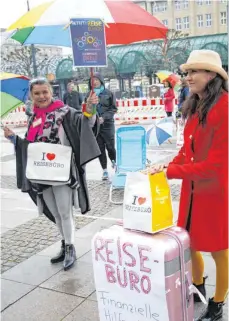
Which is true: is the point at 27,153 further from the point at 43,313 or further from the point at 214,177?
the point at 214,177

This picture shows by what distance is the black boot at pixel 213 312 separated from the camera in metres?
2.90

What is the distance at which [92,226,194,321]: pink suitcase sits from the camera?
7.86ft

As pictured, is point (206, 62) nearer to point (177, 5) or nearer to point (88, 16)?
point (88, 16)

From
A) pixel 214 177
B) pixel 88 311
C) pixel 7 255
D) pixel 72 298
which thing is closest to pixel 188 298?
pixel 214 177

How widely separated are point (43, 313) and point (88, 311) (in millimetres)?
348

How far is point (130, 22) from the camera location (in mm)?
3961

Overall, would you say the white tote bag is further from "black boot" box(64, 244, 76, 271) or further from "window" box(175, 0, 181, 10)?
"window" box(175, 0, 181, 10)

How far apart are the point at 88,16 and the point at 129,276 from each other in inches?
83.4

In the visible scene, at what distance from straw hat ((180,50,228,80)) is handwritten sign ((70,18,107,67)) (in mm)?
1051

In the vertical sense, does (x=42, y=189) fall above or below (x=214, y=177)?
below

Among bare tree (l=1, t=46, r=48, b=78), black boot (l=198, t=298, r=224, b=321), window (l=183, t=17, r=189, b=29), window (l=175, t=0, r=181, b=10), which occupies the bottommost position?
black boot (l=198, t=298, r=224, b=321)

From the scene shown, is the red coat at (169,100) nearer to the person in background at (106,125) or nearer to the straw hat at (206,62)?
the person in background at (106,125)

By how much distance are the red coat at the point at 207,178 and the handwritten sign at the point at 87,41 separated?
116 centimetres

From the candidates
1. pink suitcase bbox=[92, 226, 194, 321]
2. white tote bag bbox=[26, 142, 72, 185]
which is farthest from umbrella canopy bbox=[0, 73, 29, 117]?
pink suitcase bbox=[92, 226, 194, 321]
